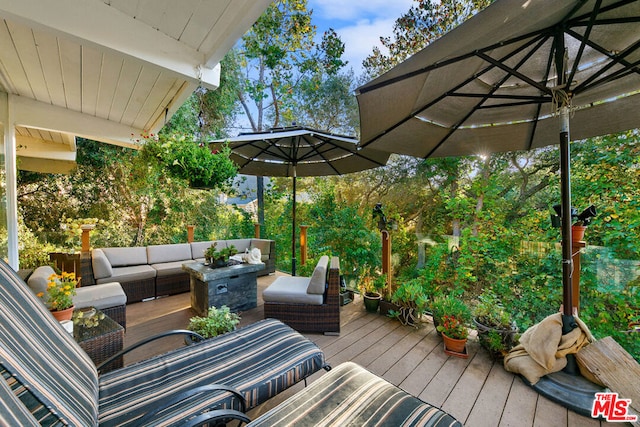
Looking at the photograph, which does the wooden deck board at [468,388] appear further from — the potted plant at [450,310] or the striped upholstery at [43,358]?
the striped upholstery at [43,358]

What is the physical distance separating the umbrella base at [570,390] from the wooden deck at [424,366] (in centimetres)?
4

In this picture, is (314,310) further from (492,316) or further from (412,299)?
(492,316)

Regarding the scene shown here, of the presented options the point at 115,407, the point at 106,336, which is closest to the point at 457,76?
the point at 115,407

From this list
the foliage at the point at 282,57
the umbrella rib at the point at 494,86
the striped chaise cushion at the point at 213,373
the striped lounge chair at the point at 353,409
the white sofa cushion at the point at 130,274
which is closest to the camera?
the striped lounge chair at the point at 353,409

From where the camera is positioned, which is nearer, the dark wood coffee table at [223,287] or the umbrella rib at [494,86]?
the umbrella rib at [494,86]

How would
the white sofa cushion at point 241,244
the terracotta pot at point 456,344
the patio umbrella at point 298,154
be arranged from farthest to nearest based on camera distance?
the white sofa cushion at point 241,244 < the patio umbrella at point 298,154 < the terracotta pot at point 456,344

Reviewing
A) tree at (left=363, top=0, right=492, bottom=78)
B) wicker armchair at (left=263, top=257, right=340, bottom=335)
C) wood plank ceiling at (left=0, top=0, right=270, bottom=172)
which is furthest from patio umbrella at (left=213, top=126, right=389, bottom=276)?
tree at (left=363, top=0, right=492, bottom=78)

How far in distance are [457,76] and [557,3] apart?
80cm

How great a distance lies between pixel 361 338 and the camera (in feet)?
9.78

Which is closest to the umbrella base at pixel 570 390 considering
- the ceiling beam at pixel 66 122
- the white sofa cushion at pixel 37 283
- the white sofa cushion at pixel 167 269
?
the white sofa cushion at pixel 37 283

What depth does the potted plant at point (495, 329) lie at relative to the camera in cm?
254

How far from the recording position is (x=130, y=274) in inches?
159

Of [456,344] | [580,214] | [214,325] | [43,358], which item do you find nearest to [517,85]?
[580,214]

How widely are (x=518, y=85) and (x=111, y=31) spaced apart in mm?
3257
